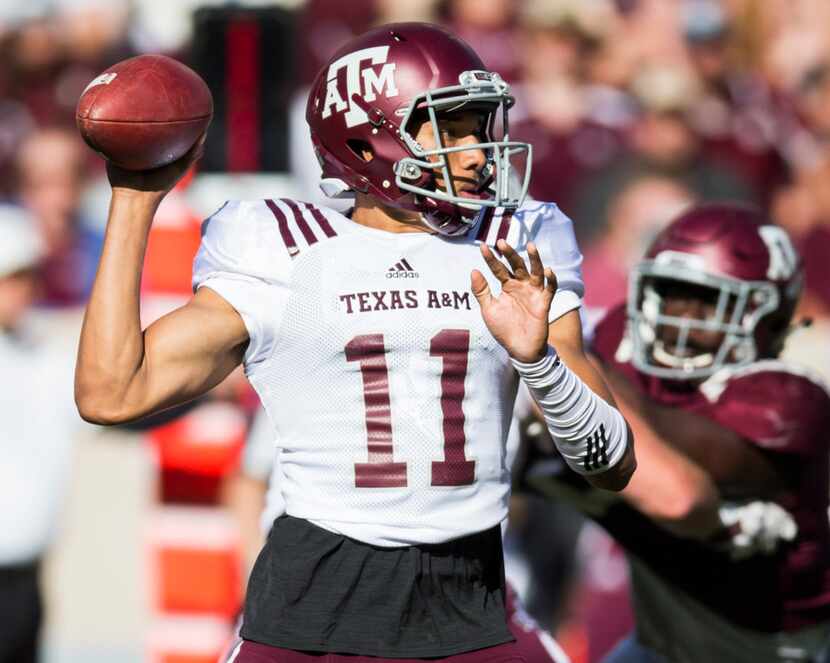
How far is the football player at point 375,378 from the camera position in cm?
265

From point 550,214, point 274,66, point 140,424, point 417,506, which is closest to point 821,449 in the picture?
point 550,214

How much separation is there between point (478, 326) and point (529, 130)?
437 cm

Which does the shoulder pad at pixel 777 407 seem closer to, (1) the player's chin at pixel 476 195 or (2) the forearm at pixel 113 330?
A: (1) the player's chin at pixel 476 195

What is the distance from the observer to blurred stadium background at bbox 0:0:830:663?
5.12 metres

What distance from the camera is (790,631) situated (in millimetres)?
3793

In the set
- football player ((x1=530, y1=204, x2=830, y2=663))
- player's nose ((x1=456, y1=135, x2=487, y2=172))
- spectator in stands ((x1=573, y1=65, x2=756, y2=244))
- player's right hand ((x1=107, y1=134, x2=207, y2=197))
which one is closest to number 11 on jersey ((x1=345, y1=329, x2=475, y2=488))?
player's nose ((x1=456, y1=135, x2=487, y2=172))

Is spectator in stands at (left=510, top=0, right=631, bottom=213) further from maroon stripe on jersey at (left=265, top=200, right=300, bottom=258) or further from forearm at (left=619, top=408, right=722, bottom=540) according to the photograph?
maroon stripe on jersey at (left=265, top=200, right=300, bottom=258)

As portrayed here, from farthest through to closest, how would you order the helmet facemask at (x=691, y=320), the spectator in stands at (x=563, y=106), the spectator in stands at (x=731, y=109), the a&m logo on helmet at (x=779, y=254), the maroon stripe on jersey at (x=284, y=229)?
the spectator in stands at (x=731, y=109), the spectator in stands at (x=563, y=106), the a&m logo on helmet at (x=779, y=254), the helmet facemask at (x=691, y=320), the maroon stripe on jersey at (x=284, y=229)

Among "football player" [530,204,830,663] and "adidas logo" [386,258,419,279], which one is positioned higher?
"adidas logo" [386,258,419,279]

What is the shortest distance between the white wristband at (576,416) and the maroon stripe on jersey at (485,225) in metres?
0.35

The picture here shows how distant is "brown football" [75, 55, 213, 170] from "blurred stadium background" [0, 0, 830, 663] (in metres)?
1.75

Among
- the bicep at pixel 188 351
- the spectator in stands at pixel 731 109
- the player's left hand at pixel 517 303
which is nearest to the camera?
the player's left hand at pixel 517 303

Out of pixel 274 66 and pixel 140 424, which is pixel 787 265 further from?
pixel 140 424

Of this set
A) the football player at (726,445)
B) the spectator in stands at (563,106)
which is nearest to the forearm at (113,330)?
the football player at (726,445)
